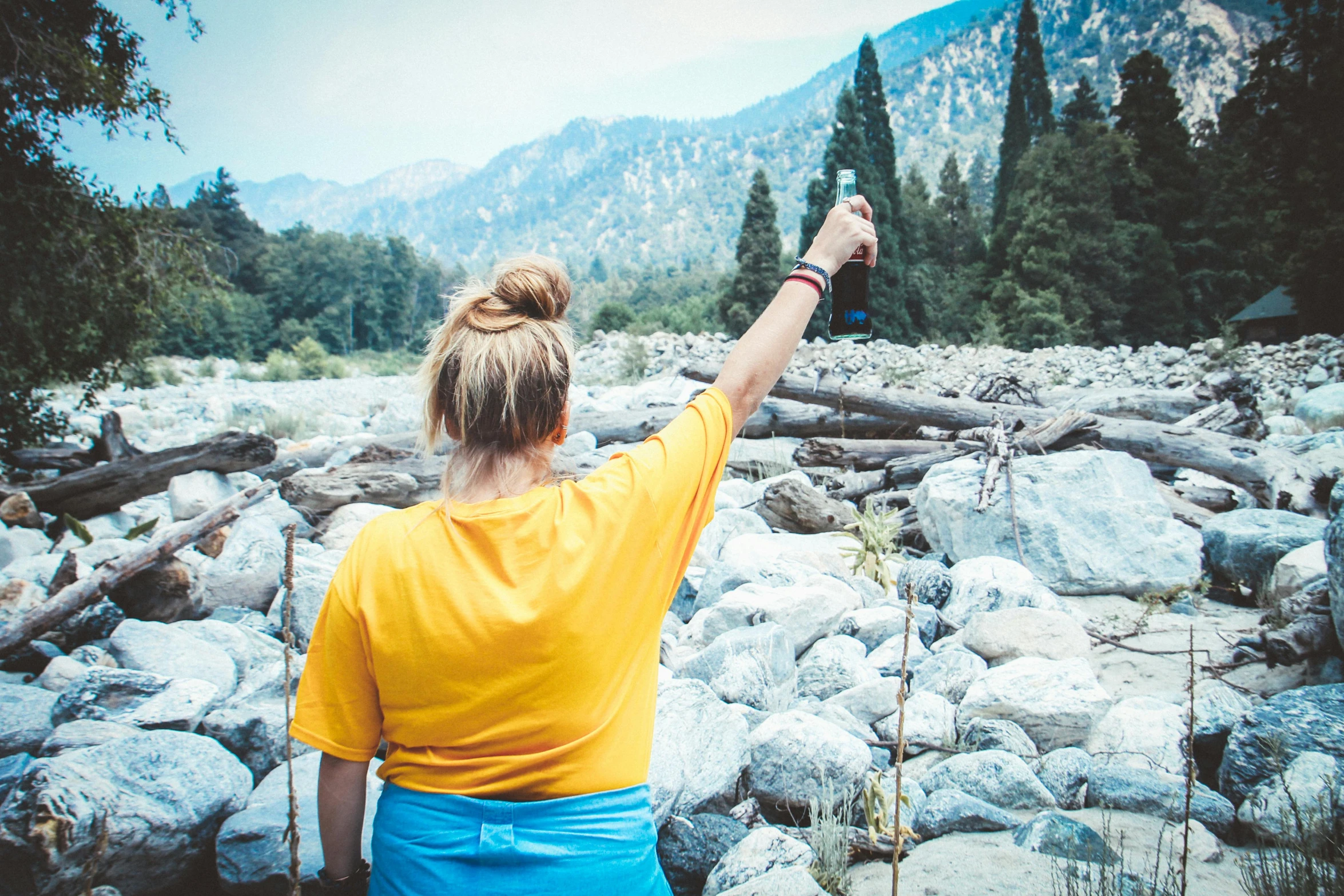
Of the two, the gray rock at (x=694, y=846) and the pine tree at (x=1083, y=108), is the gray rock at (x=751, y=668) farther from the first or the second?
the pine tree at (x=1083, y=108)

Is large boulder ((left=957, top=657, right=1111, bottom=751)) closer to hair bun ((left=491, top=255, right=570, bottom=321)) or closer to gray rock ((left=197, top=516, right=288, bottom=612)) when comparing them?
hair bun ((left=491, top=255, right=570, bottom=321))

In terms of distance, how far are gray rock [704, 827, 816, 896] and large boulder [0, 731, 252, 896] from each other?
1290 millimetres

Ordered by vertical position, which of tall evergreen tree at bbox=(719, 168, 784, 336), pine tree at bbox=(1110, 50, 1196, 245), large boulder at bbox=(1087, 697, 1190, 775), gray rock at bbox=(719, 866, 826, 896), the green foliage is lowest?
large boulder at bbox=(1087, 697, 1190, 775)

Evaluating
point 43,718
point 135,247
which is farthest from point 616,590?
point 135,247

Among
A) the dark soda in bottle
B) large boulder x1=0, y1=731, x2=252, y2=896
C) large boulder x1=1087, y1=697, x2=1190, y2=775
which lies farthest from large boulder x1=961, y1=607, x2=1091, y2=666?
large boulder x1=0, y1=731, x2=252, y2=896

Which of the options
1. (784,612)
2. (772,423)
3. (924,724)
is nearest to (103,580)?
(784,612)

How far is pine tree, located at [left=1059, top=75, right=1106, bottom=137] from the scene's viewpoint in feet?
113

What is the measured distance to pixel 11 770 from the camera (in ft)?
8.16

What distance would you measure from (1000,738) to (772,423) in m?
5.80

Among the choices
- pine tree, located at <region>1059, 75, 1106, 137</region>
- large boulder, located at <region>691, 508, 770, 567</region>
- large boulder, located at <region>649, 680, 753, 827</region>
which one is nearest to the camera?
large boulder, located at <region>649, 680, 753, 827</region>

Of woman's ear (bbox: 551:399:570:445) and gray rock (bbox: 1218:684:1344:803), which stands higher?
woman's ear (bbox: 551:399:570:445)

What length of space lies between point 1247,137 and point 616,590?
31.6 m

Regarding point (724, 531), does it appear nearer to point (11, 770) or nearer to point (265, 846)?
point (265, 846)

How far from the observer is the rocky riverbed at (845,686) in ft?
7.32
